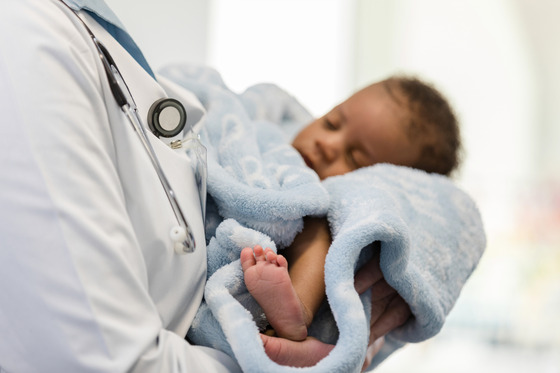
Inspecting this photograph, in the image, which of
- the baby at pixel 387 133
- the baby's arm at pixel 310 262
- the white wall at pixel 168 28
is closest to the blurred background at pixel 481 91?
the white wall at pixel 168 28

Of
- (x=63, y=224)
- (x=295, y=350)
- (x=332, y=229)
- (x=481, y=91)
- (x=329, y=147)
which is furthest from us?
(x=481, y=91)

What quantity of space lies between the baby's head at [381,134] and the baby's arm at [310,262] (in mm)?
248

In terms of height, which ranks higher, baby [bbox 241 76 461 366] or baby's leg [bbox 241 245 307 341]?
baby [bbox 241 76 461 366]

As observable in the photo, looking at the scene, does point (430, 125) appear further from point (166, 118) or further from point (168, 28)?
point (168, 28)

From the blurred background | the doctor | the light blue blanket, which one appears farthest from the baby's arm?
the blurred background

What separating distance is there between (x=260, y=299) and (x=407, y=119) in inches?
20.8

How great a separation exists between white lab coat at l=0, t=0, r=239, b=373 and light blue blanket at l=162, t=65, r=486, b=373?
0.10 meters

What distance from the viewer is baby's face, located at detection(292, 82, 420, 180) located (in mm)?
986

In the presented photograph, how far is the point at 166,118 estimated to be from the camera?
633 mm

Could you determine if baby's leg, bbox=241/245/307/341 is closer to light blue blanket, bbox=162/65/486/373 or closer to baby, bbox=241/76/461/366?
light blue blanket, bbox=162/65/486/373

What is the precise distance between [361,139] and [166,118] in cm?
47

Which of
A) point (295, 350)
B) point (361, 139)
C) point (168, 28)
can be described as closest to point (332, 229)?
point (295, 350)

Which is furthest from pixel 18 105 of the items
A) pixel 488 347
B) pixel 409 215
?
pixel 488 347

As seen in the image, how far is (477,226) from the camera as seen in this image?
892 mm
